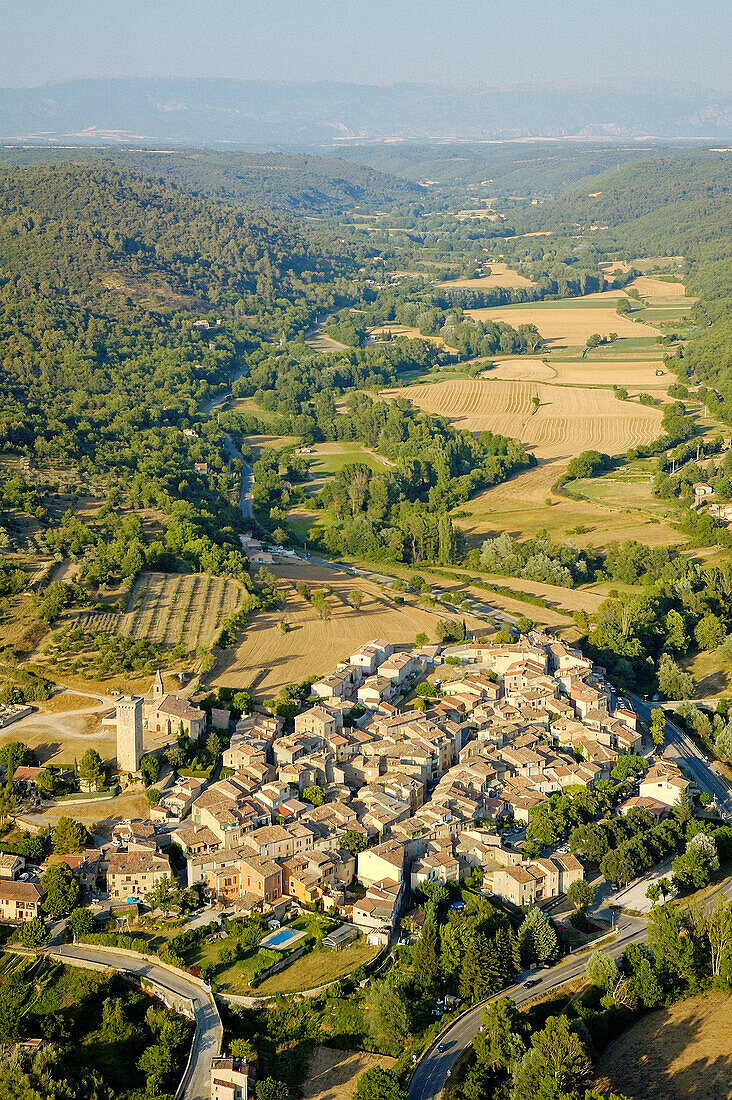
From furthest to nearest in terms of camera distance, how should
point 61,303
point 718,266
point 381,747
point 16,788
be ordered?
point 718,266, point 61,303, point 381,747, point 16,788

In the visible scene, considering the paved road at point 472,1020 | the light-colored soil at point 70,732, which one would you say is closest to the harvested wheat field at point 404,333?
the light-colored soil at point 70,732

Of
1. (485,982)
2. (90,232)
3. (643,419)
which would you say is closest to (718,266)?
(643,419)

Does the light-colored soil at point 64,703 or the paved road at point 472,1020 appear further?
the light-colored soil at point 64,703

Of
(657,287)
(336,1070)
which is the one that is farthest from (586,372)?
(336,1070)

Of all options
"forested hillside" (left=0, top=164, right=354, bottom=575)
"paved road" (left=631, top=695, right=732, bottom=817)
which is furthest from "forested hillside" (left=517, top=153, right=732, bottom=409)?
"paved road" (left=631, top=695, right=732, bottom=817)

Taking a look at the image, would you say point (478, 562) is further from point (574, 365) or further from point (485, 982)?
point (574, 365)

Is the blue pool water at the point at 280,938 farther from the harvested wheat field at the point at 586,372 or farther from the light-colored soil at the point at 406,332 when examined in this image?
the light-colored soil at the point at 406,332

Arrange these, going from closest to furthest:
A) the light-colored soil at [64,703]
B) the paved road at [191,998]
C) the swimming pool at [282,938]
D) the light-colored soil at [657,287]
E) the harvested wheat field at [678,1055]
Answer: the paved road at [191,998] < the harvested wheat field at [678,1055] < the swimming pool at [282,938] < the light-colored soil at [64,703] < the light-colored soil at [657,287]
